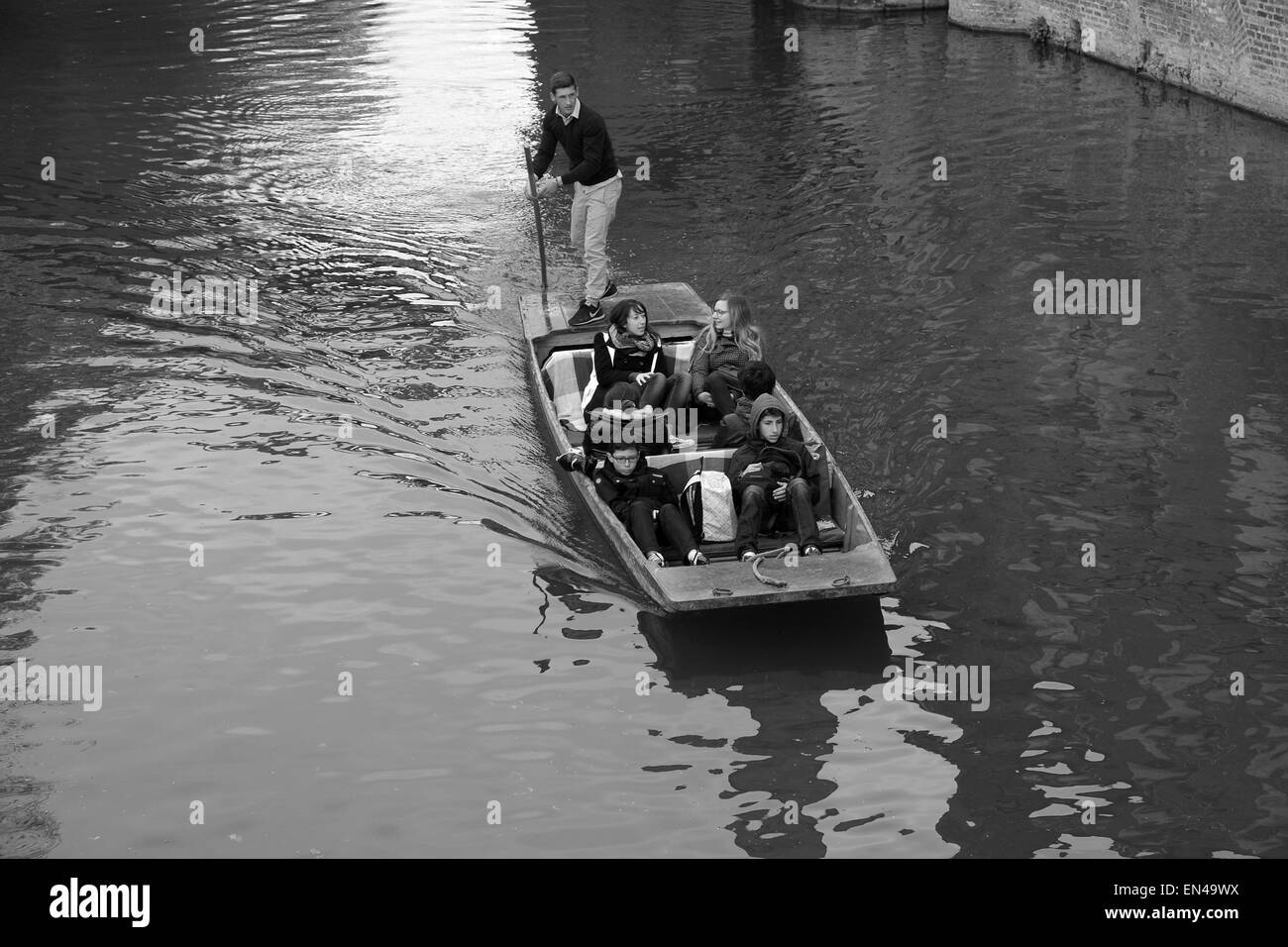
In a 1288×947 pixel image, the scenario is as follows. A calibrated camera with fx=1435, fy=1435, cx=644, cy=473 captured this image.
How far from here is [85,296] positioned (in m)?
15.1

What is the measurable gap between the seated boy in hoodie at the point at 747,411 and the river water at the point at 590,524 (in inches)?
38.1

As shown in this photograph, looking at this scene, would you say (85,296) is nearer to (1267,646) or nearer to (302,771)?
(302,771)

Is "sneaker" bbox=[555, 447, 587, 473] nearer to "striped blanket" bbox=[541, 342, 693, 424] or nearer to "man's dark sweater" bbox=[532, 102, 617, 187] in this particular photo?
"striped blanket" bbox=[541, 342, 693, 424]

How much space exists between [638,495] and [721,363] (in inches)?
78.4

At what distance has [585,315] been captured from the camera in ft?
43.2

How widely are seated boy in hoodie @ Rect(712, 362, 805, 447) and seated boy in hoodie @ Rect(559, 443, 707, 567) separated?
2.23 feet

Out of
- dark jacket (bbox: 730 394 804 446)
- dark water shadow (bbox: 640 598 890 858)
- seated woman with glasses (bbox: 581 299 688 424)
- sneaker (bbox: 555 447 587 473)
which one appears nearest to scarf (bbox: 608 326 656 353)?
seated woman with glasses (bbox: 581 299 688 424)

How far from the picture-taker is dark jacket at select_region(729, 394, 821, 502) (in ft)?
30.6

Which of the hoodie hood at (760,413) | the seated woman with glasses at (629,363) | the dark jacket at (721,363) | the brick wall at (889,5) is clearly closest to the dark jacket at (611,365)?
the seated woman with glasses at (629,363)

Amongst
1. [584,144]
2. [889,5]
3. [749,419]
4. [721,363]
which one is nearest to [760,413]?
[749,419]

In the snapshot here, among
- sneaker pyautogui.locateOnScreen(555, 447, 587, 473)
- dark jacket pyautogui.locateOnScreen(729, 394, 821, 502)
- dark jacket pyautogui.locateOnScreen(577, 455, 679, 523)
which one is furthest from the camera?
sneaker pyautogui.locateOnScreen(555, 447, 587, 473)

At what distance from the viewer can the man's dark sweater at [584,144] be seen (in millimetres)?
13070

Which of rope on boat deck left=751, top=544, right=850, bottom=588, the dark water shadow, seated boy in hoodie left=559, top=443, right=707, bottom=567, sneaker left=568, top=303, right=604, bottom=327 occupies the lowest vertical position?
the dark water shadow
